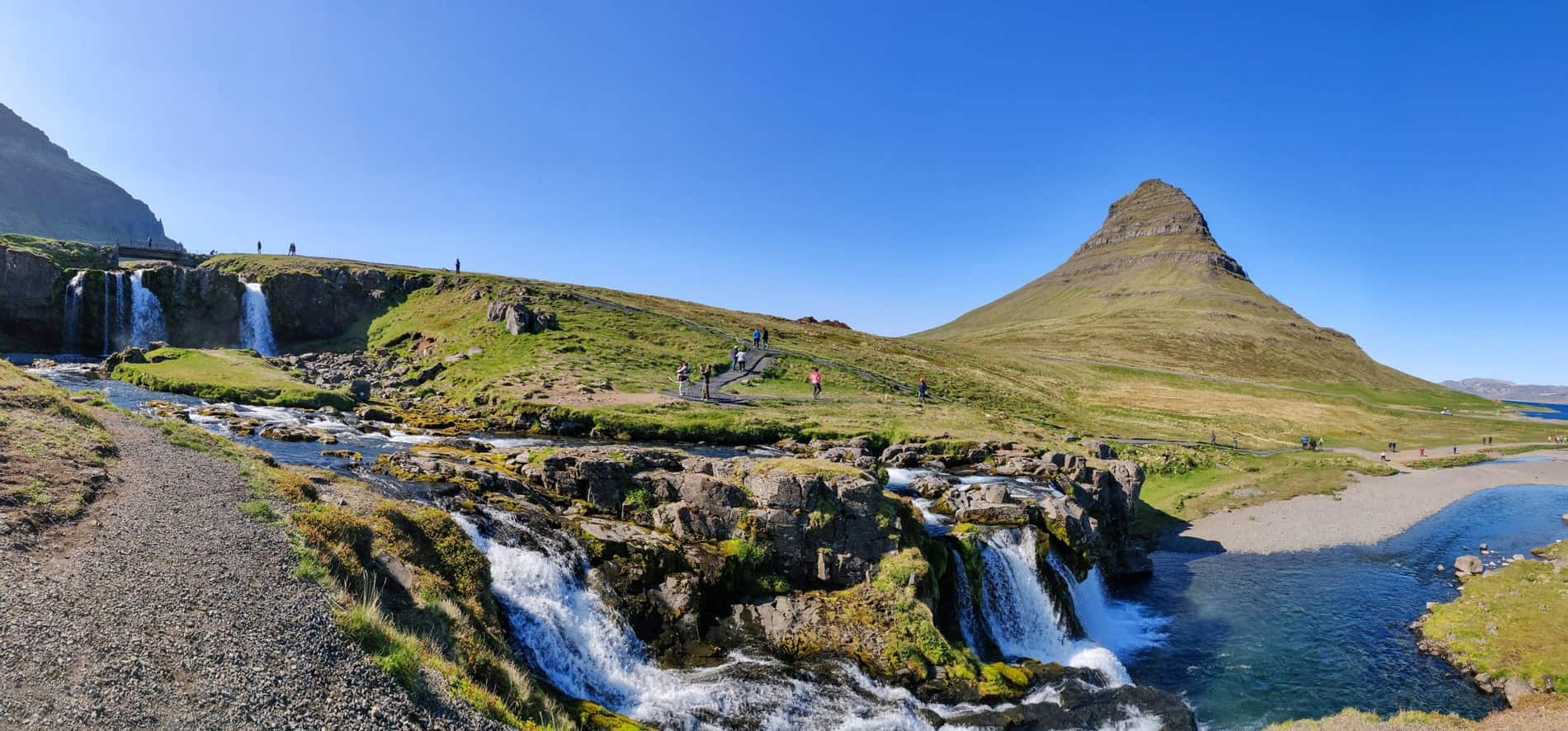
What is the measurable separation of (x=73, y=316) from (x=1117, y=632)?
96.9m

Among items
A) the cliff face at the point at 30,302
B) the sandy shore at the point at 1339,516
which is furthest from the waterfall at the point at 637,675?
the cliff face at the point at 30,302

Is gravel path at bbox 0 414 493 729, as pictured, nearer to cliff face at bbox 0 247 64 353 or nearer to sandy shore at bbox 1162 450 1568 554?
sandy shore at bbox 1162 450 1568 554

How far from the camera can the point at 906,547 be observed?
23.8m

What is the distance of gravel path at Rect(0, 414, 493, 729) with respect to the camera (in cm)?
852

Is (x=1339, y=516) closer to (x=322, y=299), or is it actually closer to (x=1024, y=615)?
(x=1024, y=615)

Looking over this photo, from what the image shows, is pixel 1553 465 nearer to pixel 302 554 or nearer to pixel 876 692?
pixel 876 692

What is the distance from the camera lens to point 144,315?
7138 cm

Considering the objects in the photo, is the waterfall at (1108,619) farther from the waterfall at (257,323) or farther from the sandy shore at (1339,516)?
the waterfall at (257,323)

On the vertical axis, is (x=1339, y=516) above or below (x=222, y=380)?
below

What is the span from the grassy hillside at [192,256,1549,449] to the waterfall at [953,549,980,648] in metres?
22.4

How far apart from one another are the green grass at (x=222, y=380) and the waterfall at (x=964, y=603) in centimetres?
4131

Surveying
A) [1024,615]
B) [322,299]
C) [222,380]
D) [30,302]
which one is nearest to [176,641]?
[1024,615]

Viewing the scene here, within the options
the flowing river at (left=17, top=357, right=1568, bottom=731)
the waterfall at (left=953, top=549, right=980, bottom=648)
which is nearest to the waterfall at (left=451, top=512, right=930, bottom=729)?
the flowing river at (left=17, top=357, right=1568, bottom=731)

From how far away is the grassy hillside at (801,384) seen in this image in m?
51.4
